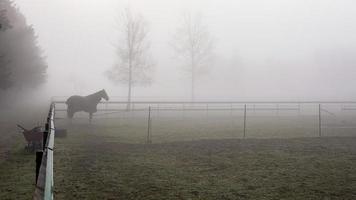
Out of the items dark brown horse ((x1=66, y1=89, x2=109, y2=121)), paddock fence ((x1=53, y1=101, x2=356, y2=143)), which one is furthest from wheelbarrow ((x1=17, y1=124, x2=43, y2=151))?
dark brown horse ((x1=66, y1=89, x2=109, y2=121))

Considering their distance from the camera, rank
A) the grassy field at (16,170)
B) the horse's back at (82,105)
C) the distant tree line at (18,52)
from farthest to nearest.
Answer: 1. the distant tree line at (18,52)
2. the horse's back at (82,105)
3. the grassy field at (16,170)

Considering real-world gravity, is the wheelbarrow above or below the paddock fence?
below

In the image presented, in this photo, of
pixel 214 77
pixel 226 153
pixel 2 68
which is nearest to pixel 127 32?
pixel 2 68

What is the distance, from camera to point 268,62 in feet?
315

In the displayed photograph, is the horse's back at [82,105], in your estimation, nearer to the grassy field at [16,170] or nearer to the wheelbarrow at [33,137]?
the grassy field at [16,170]

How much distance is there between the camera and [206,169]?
340 inches

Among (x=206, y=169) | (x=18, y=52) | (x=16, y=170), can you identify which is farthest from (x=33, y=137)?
(x=18, y=52)

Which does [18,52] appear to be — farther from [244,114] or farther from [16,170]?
[16,170]

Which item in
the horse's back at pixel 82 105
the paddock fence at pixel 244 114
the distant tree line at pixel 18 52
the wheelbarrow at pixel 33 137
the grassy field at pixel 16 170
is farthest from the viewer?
the distant tree line at pixel 18 52

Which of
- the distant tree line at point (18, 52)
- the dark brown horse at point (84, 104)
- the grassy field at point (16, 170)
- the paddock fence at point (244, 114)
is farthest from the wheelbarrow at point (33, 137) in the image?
the distant tree line at point (18, 52)

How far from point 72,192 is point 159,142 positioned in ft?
22.7

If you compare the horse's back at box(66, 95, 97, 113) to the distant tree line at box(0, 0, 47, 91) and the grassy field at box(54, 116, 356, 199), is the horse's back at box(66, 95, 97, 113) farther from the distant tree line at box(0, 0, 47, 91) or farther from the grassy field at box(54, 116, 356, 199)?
the grassy field at box(54, 116, 356, 199)

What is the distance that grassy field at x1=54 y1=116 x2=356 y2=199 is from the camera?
6.68 meters

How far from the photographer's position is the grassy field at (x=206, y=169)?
6680 millimetres
